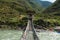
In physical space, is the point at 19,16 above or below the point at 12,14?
below

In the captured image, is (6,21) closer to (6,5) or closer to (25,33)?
(6,5)

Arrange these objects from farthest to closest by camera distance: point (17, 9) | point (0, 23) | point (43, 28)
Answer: point (17, 9) < point (0, 23) < point (43, 28)

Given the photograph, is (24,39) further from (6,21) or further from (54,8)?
(54,8)

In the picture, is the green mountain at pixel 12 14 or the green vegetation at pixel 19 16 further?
the green mountain at pixel 12 14

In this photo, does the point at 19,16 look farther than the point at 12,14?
No

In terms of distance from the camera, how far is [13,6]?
73438mm

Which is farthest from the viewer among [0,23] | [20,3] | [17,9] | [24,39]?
[20,3]

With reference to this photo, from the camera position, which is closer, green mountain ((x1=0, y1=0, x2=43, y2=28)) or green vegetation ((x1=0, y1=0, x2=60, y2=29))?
green vegetation ((x1=0, y1=0, x2=60, y2=29))

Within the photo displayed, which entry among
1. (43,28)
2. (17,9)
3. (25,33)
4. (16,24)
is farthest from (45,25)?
(25,33)

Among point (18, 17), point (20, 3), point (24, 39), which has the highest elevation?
point (20, 3)

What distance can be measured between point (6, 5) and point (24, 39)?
58.7 meters

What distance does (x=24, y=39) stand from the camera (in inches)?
661

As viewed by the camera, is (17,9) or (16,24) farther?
(17,9)

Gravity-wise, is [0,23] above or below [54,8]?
below
